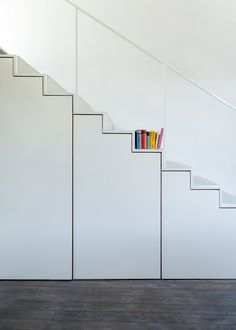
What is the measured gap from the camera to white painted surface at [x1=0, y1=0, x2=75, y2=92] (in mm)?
3906

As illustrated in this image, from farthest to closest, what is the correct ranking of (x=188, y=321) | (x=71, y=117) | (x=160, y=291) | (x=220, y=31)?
(x=220, y=31) → (x=71, y=117) → (x=160, y=291) → (x=188, y=321)

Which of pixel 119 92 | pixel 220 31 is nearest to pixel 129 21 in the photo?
pixel 119 92

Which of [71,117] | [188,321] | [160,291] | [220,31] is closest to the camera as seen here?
[188,321]

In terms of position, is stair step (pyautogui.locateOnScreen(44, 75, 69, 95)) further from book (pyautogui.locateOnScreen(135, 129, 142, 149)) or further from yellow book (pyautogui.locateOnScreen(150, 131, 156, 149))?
yellow book (pyautogui.locateOnScreen(150, 131, 156, 149))

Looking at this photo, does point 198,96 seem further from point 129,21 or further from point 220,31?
point 129,21

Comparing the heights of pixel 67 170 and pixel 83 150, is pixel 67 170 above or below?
below

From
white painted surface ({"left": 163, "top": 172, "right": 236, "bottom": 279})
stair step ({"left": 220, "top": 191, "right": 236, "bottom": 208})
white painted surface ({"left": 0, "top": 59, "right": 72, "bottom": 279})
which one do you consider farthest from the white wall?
white painted surface ({"left": 0, "top": 59, "right": 72, "bottom": 279})

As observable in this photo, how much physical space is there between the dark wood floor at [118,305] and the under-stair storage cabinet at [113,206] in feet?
0.65

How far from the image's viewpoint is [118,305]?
2.40 meters

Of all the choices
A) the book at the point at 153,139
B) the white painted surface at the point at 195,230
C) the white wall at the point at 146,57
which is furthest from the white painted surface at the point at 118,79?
the white painted surface at the point at 195,230

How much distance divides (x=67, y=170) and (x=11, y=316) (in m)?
1.34

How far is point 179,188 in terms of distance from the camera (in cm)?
296

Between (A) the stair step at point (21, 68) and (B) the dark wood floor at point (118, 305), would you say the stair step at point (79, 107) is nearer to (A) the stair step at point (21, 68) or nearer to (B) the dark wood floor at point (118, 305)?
(A) the stair step at point (21, 68)

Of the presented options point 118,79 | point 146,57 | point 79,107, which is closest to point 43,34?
point 118,79
